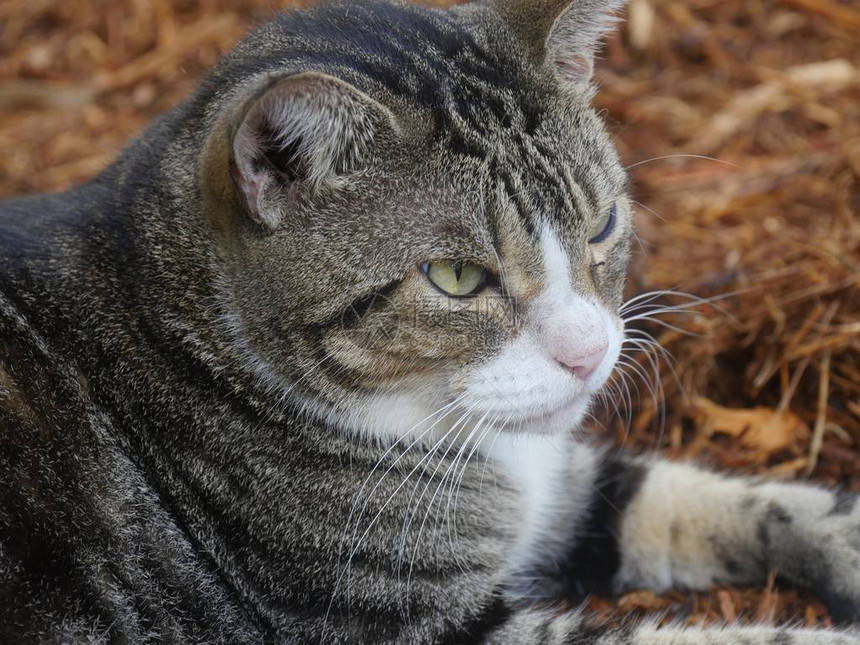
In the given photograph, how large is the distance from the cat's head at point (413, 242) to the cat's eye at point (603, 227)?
33 millimetres

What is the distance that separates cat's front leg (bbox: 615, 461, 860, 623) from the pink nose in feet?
2.77

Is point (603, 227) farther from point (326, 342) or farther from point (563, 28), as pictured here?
point (326, 342)

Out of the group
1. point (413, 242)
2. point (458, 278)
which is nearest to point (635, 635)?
point (458, 278)

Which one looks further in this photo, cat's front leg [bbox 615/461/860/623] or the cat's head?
cat's front leg [bbox 615/461/860/623]

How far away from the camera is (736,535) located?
9.03 feet

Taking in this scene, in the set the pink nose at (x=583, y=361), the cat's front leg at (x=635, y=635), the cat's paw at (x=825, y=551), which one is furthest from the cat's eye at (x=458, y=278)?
→ the cat's paw at (x=825, y=551)

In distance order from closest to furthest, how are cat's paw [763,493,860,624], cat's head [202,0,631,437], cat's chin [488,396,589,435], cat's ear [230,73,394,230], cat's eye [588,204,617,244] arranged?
1. cat's ear [230,73,394,230]
2. cat's head [202,0,631,437]
3. cat's chin [488,396,589,435]
4. cat's eye [588,204,617,244]
5. cat's paw [763,493,860,624]

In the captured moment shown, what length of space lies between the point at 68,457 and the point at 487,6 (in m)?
1.50

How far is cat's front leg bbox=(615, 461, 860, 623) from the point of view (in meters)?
2.63

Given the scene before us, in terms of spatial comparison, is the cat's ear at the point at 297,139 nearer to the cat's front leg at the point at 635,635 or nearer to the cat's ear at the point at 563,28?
the cat's ear at the point at 563,28

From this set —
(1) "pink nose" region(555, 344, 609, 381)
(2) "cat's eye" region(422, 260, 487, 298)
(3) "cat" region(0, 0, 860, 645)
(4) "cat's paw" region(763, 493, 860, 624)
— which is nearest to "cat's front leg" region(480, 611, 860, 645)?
(3) "cat" region(0, 0, 860, 645)

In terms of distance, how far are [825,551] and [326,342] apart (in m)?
1.47

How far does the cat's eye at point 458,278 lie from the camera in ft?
7.03

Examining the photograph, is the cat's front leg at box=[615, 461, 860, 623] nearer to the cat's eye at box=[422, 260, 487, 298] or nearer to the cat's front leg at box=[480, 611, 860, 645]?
the cat's front leg at box=[480, 611, 860, 645]
